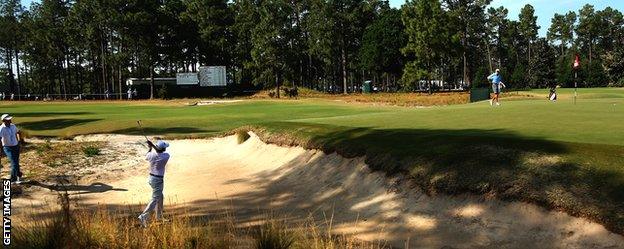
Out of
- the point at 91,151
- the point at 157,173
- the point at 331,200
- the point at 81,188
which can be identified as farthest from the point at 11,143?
the point at 331,200

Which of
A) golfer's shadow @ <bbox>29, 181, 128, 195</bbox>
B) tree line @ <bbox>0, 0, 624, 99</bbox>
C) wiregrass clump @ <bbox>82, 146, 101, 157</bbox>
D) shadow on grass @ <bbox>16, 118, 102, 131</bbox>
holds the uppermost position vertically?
tree line @ <bbox>0, 0, 624, 99</bbox>

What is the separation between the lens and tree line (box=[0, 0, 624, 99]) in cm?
8544

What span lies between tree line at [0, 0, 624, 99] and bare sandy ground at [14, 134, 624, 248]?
2360 inches

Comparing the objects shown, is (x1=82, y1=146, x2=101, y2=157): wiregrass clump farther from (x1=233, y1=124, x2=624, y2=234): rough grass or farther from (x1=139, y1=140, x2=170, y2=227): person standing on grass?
(x1=233, y1=124, x2=624, y2=234): rough grass

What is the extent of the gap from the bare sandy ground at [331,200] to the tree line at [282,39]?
5994 centimetres

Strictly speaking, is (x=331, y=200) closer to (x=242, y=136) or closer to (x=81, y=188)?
(x=81, y=188)

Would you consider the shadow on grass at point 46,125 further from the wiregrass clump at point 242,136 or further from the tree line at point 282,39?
the tree line at point 282,39

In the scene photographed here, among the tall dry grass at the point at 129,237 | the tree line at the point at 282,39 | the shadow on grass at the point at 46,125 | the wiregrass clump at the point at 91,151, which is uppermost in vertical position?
the tree line at the point at 282,39

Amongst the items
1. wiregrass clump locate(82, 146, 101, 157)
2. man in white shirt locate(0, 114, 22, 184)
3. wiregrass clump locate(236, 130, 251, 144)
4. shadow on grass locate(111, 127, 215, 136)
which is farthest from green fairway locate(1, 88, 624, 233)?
shadow on grass locate(111, 127, 215, 136)

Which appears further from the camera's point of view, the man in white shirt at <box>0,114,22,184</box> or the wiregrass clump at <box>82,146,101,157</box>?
the wiregrass clump at <box>82,146,101,157</box>

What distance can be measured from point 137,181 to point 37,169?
12.2 feet

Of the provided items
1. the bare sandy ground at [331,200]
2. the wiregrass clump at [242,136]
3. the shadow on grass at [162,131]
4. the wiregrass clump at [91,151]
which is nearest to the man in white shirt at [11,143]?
the bare sandy ground at [331,200]

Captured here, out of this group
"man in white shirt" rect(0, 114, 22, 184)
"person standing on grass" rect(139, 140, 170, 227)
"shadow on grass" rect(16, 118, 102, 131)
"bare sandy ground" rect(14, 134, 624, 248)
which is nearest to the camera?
"bare sandy ground" rect(14, 134, 624, 248)

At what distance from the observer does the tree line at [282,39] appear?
3364 inches
